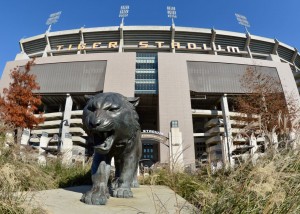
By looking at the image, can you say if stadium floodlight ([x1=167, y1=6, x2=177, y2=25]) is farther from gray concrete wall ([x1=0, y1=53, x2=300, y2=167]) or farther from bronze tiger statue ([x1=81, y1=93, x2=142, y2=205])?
bronze tiger statue ([x1=81, y1=93, x2=142, y2=205])

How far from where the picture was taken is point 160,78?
38.4m

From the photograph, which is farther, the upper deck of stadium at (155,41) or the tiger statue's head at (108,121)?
the upper deck of stadium at (155,41)

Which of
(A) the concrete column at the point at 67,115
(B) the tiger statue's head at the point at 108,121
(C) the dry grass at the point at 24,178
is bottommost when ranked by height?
(C) the dry grass at the point at 24,178

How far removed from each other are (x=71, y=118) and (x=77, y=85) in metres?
5.64

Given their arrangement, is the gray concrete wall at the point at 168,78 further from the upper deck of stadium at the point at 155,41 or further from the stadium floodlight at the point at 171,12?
the stadium floodlight at the point at 171,12

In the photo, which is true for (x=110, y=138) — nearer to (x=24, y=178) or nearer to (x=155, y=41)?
(x=24, y=178)

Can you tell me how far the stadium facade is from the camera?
37.5 m

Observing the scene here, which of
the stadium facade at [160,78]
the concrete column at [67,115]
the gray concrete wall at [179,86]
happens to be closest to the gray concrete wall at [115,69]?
the stadium facade at [160,78]

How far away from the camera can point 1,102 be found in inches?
810

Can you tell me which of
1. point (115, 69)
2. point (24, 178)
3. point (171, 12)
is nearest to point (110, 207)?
point (24, 178)

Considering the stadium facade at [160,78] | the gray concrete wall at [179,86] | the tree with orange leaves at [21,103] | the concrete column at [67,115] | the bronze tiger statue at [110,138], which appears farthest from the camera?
the concrete column at [67,115]

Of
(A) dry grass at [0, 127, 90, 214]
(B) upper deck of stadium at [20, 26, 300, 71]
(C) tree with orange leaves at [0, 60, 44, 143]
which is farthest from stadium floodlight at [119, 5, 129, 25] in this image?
(A) dry grass at [0, 127, 90, 214]

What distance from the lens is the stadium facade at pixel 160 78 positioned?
37.5m

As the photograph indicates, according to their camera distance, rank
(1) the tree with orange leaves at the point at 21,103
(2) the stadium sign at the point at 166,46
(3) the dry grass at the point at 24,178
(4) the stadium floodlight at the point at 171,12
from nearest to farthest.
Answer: (3) the dry grass at the point at 24,178 < (1) the tree with orange leaves at the point at 21,103 < (2) the stadium sign at the point at 166,46 < (4) the stadium floodlight at the point at 171,12
